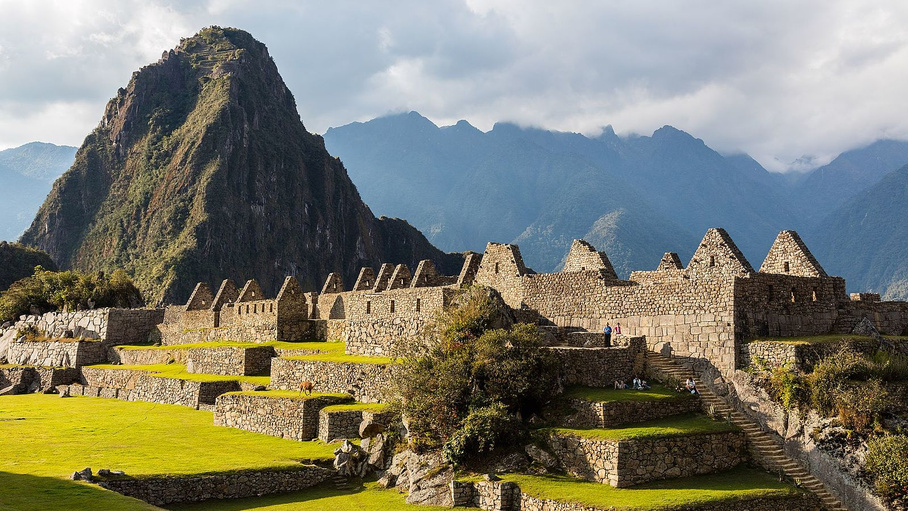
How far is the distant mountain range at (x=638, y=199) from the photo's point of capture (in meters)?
85.1

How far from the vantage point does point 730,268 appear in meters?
25.7

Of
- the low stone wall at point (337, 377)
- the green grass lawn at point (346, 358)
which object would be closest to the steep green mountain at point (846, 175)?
the green grass lawn at point (346, 358)

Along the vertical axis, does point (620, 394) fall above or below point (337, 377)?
above

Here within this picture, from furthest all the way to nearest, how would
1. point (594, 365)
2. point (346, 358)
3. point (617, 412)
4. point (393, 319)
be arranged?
point (393, 319)
point (346, 358)
point (594, 365)
point (617, 412)

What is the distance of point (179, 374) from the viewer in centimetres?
3659

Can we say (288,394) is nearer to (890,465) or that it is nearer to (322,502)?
(322,502)

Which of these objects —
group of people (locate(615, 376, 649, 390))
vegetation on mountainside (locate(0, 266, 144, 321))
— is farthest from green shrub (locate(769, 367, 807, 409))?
vegetation on mountainside (locate(0, 266, 144, 321))

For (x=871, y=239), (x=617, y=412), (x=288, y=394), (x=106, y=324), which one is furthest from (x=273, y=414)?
(x=871, y=239)

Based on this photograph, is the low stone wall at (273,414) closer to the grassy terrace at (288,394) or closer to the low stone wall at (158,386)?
the grassy terrace at (288,394)

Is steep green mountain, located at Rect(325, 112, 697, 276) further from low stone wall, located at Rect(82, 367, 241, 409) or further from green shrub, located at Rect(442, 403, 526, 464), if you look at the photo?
green shrub, located at Rect(442, 403, 526, 464)

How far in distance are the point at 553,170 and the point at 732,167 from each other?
98.3 feet

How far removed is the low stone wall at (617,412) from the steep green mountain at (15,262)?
103m

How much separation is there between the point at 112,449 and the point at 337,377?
7.69 m

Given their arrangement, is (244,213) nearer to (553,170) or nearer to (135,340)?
(553,170)
